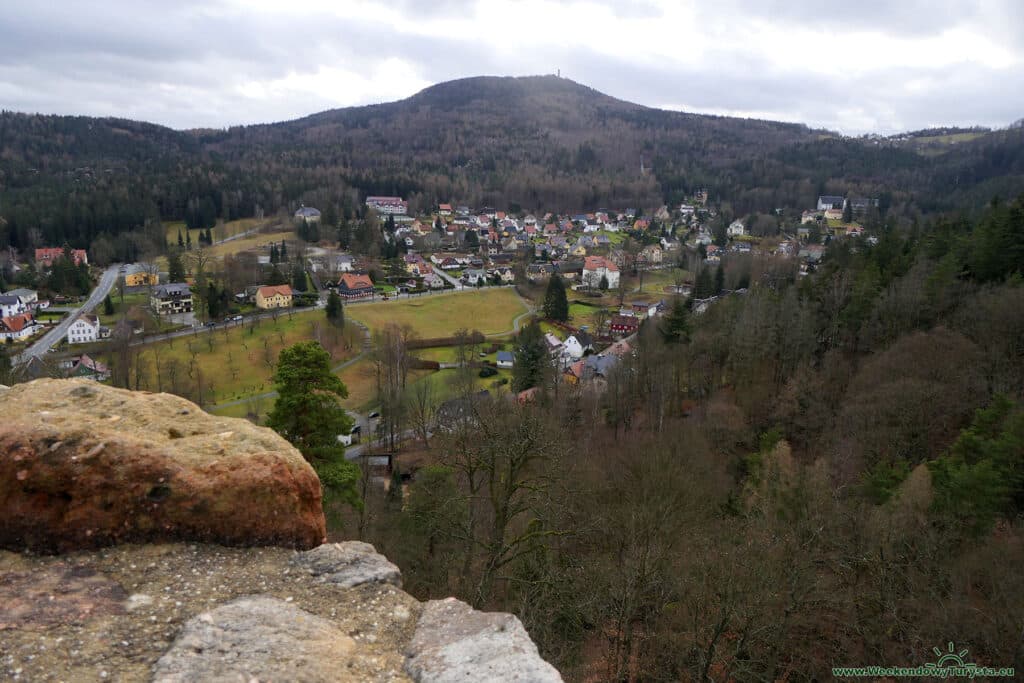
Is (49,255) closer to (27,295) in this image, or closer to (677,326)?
(27,295)

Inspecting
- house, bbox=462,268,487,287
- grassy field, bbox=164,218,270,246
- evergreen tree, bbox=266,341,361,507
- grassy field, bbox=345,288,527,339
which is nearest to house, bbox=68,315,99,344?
grassy field, bbox=345,288,527,339

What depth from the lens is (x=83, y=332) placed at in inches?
2000

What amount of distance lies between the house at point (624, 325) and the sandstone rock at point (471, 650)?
178ft

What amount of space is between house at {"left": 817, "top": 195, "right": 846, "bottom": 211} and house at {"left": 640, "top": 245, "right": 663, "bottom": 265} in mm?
58118

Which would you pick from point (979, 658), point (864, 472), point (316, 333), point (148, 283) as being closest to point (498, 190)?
point (148, 283)

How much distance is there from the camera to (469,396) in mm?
29578

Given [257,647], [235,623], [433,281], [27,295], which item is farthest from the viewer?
[433,281]

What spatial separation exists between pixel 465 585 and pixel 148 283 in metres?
69.2

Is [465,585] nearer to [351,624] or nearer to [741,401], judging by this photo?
[351,624]

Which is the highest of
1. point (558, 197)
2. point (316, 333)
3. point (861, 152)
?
point (861, 152)

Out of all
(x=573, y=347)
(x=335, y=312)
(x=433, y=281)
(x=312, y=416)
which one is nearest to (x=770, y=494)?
(x=312, y=416)

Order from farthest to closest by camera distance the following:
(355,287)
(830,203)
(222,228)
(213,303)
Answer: (830,203) → (222,228) → (355,287) → (213,303)

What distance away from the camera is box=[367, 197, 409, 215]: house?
421 feet

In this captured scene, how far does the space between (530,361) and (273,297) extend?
32915mm
